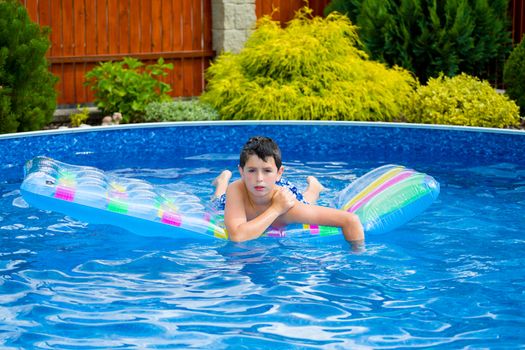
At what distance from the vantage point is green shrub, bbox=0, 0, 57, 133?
10.6 m

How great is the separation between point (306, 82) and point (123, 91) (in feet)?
7.76

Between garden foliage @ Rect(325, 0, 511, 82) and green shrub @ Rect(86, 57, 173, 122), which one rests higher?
garden foliage @ Rect(325, 0, 511, 82)

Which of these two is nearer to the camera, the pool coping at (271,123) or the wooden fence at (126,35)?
the pool coping at (271,123)

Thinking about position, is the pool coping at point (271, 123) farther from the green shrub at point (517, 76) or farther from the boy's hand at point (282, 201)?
the boy's hand at point (282, 201)

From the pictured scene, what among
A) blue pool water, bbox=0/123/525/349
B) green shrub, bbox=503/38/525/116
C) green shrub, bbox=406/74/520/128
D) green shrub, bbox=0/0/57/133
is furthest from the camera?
green shrub, bbox=503/38/525/116

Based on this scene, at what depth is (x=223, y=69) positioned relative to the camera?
12023 mm

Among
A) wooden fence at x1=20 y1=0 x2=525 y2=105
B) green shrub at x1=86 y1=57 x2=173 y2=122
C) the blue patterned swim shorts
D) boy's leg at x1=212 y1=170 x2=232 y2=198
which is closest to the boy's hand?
Answer: the blue patterned swim shorts

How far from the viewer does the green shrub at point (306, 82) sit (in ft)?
36.9

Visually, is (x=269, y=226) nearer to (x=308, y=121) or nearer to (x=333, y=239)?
A: (x=333, y=239)

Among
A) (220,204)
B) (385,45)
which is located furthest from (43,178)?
(385,45)

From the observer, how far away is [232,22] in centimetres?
1370

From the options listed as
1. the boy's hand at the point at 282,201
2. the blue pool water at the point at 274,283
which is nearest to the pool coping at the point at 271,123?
the blue pool water at the point at 274,283

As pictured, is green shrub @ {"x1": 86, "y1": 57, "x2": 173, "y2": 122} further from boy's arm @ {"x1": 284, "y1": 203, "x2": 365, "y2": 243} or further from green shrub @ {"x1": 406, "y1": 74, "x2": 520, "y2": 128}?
boy's arm @ {"x1": 284, "y1": 203, "x2": 365, "y2": 243}

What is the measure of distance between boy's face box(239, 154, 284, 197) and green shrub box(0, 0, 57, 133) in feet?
17.3
